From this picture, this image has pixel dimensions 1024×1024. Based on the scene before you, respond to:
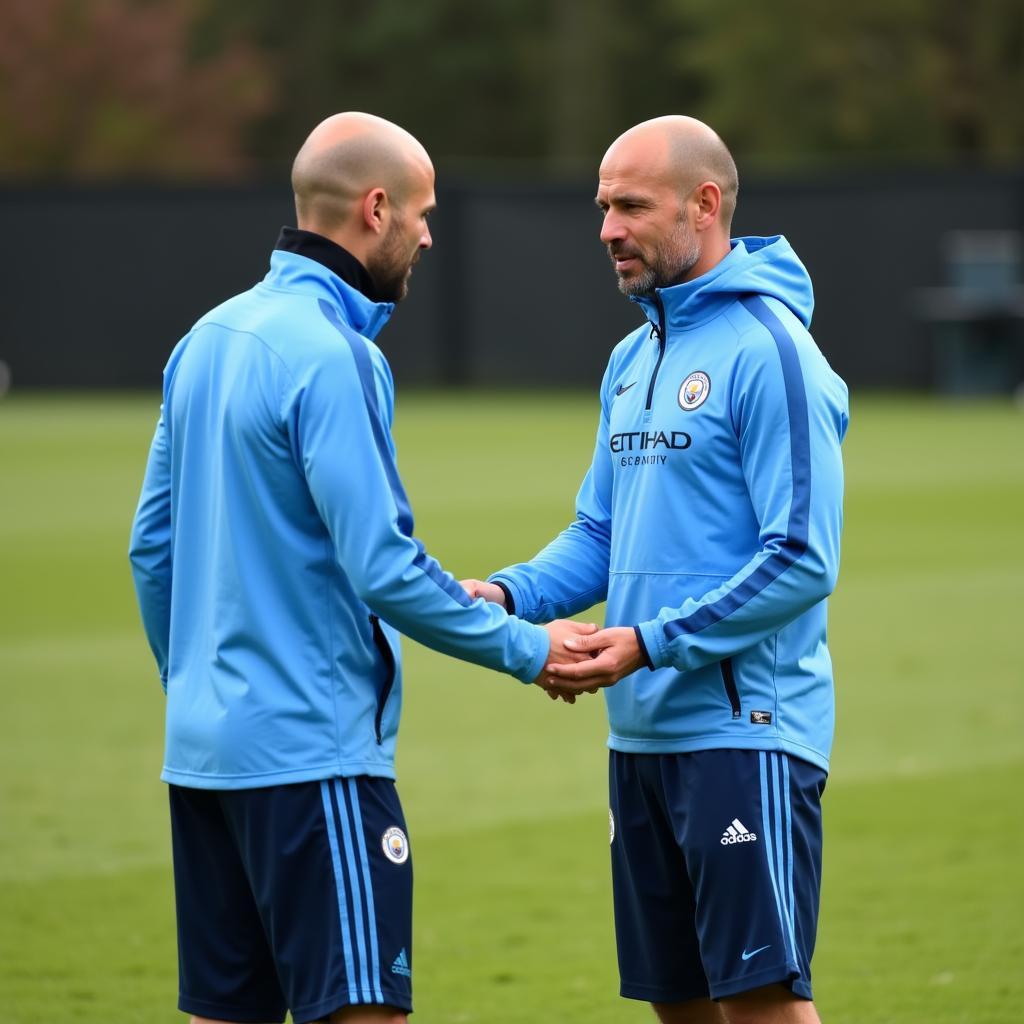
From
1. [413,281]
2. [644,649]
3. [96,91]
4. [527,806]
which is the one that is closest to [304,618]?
[644,649]

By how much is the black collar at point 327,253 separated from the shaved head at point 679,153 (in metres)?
0.65

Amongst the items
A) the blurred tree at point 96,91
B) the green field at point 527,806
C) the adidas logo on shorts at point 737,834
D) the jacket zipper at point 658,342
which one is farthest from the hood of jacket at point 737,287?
the blurred tree at point 96,91

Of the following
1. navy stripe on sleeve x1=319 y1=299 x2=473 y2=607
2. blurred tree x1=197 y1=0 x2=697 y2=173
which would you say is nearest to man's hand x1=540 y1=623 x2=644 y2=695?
navy stripe on sleeve x1=319 y1=299 x2=473 y2=607

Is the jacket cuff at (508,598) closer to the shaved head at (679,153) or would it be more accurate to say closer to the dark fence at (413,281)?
the shaved head at (679,153)

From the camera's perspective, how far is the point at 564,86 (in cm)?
4728

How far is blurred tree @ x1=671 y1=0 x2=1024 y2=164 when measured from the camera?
42.7 metres

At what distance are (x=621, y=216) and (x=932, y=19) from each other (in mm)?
41834

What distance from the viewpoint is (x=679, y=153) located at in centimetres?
420

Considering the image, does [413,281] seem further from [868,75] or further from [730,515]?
[730,515]

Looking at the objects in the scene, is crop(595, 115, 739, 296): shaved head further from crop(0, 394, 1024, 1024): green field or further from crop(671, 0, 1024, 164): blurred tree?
crop(671, 0, 1024, 164): blurred tree

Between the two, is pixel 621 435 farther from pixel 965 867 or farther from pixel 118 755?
pixel 118 755

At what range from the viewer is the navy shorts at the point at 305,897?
3762 mm

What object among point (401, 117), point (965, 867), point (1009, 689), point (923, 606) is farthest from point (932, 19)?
point (965, 867)

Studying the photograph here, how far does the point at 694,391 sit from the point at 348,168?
0.90 metres
